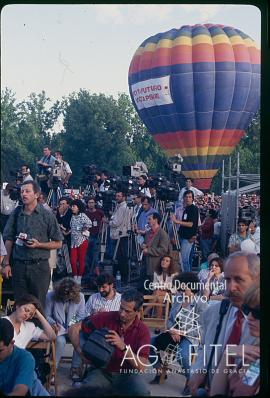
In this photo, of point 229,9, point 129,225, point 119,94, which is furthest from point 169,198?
point 229,9

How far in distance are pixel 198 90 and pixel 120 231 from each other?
3.43 feet

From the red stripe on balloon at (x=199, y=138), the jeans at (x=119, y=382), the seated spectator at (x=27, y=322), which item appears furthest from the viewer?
the red stripe on balloon at (x=199, y=138)

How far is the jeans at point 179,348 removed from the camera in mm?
4973

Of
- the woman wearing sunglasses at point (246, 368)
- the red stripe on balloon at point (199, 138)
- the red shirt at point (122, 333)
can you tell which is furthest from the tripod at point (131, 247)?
the woman wearing sunglasses at point (246, 368)

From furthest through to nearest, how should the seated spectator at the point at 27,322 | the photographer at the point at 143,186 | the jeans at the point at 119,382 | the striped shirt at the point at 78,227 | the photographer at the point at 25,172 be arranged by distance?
the striped shirt at the point at 78,227 < the photographer at the point at 143,186 < the seated spectator at the point at 27,322 < the photographer at the point at 25,172 < the jeans at the point at 119,382

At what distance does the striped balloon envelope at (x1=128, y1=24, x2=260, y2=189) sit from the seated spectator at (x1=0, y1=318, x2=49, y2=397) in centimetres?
134

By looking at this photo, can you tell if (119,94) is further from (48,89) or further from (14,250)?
(14,250)

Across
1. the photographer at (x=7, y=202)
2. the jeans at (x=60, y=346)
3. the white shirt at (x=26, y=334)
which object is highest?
the photographer at (x=7, y=202)

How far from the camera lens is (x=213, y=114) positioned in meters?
6.17

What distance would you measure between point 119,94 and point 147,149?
16.9 inches

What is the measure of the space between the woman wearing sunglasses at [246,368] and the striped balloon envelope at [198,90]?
28.5 inches

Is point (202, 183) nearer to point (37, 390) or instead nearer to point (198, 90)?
point (198, 90)

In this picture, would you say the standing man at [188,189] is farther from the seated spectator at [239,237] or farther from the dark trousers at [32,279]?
the dark trousers at [32,279]

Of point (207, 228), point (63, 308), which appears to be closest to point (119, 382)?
point (63, 308)
